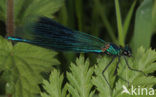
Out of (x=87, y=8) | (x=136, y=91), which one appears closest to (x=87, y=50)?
(x=136, y=91)

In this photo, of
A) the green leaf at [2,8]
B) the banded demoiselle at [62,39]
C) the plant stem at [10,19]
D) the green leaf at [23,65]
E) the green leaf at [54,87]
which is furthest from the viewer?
the green leaf at [2,8]

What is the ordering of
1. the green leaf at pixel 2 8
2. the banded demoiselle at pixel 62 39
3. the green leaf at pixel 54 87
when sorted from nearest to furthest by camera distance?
the green leaf at pixel 54 87
the banded demoiselle at pixel 62 39
the green leaf at pixel 2 8

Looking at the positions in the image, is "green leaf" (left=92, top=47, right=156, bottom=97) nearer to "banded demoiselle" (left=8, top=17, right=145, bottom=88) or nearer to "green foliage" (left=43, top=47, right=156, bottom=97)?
"green foliage" (left=43, top=47, right=156, bottom=97)

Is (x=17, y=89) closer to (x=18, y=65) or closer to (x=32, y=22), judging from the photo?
(x=18, y=65)

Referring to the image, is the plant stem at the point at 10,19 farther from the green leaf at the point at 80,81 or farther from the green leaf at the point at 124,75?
the green leaf at the point at 124,75

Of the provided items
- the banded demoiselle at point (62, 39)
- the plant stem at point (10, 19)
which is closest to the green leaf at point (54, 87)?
the banded demoiselle at point (62, 39)

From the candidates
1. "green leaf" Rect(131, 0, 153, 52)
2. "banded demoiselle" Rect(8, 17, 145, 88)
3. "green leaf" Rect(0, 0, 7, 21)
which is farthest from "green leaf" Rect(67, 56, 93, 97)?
"green leaf" Rect(0, 0, 7, 21)
